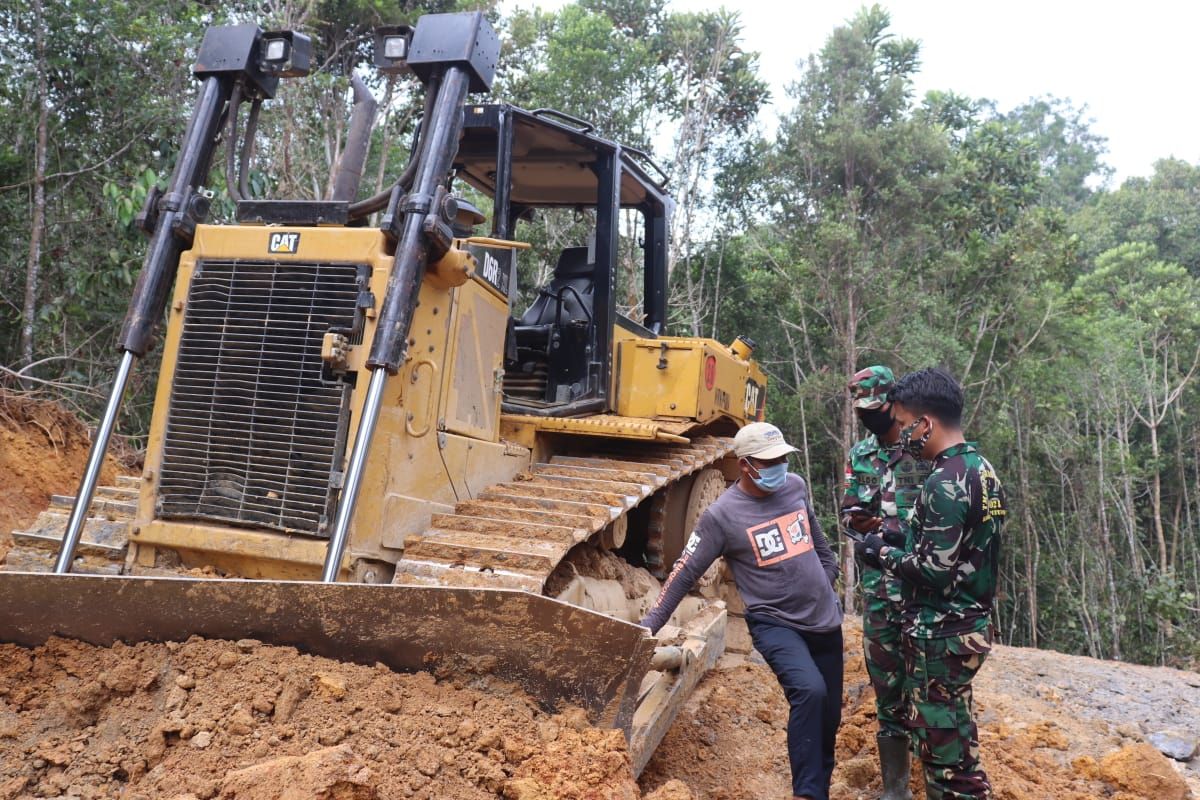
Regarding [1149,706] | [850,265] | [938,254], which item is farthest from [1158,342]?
[1149,706]

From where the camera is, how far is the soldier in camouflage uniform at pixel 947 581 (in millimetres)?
3250

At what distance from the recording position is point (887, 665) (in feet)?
12.5

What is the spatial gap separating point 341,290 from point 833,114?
15184 mm

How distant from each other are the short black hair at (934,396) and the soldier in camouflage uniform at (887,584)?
0.33 meters

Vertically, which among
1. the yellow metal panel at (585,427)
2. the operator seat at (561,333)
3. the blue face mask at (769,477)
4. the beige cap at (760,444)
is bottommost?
the blue face mask at (769,477)

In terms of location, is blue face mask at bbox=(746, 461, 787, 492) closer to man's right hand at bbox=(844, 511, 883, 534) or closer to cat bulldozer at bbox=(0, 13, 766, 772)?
man's right hand at bbox=(844, 511, 883, 534)

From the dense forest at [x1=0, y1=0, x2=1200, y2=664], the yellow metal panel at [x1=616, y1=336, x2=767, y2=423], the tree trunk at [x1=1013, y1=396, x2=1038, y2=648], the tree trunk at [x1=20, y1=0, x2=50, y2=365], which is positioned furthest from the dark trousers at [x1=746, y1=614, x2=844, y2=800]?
the tree trunk at [x1=1013, y1=396, x2=1038, y2=648]

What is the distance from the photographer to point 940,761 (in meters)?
3.33

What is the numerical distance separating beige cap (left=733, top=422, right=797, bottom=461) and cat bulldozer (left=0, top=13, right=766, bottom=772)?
76 centimetres

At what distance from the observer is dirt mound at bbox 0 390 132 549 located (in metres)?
7.04

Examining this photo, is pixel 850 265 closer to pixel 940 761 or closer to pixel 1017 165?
pixel 1017 165

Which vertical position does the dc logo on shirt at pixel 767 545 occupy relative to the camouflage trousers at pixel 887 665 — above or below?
above

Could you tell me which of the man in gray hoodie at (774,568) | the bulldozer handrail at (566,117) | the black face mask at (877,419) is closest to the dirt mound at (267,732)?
the man in gray hoodie at (774,568)

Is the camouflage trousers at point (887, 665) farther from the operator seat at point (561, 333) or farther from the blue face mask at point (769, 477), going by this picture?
the operator seat at point (561, 333)
